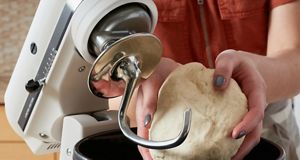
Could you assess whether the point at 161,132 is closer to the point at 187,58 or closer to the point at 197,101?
the point at 197,101

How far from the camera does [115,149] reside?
2.36 ft

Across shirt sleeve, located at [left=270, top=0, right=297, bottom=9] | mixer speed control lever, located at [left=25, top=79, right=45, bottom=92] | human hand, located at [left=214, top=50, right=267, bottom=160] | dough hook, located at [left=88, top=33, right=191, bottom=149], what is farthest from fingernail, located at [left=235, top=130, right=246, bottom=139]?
shirt sleeve, located at [left=270, top=0, right=297, bottom=9]

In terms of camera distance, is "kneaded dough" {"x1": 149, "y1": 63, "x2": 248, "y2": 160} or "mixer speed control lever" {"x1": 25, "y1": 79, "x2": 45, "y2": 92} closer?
"kneaded dough" {"x1": 149, "y1": 63, "x2": 248, "y2": 160}

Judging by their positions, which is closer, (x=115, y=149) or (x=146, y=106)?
(x=146, y=106)

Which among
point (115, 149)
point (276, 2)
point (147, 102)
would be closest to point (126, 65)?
point (147, 102)

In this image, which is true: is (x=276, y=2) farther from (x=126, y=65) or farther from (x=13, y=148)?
(x=13, y=148)

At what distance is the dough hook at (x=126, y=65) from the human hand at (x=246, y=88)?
0.25ft

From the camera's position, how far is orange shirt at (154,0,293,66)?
3.39 ft

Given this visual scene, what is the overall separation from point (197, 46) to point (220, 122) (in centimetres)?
48

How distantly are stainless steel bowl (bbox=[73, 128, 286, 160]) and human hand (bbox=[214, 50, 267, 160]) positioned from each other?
3cm

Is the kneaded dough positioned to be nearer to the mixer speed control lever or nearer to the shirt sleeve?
the mixer speed control lever

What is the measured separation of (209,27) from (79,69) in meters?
0.41

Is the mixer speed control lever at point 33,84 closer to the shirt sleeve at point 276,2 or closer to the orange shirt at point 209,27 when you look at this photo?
the orange shirt at point 209,27

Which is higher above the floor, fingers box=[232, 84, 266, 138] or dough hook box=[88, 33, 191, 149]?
dough hook box=[88, 33, 191, 149]
